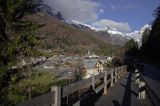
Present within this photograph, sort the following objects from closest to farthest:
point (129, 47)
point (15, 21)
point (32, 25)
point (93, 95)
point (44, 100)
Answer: point (44, 100)
point (93, 95)
point (15, 21)
point (32, 25)
point (129, 47)

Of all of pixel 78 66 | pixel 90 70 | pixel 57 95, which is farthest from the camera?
pixel 90 70

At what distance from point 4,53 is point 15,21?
6.18 ft

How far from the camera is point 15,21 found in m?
17.2

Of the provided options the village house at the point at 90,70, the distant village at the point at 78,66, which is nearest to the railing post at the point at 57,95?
the distant village at the point at 78,66

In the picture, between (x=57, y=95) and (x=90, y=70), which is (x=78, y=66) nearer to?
(x=90, y=70)

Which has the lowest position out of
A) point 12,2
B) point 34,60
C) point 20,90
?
point 20,90

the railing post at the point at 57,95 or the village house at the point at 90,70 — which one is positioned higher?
the railing post at the point at 57,95

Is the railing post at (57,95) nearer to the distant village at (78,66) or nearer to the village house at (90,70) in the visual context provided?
the distant village at (78,66)

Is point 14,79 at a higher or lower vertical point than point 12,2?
lower

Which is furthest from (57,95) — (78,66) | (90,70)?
(90,70)

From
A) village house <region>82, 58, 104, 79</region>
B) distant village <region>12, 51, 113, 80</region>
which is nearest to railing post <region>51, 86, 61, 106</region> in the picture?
distant village <region>12, 51, 113, 80</region>

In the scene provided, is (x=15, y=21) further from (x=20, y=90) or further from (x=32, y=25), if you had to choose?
(x=20, y=90)

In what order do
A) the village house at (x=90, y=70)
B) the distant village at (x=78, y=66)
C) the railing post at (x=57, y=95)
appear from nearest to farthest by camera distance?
the railing post at (x=57, y=95)
the distant village at (x=78, y=66)
the village house at (x=90, y=70)

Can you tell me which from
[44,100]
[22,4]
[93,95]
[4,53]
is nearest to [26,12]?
[22,4]
